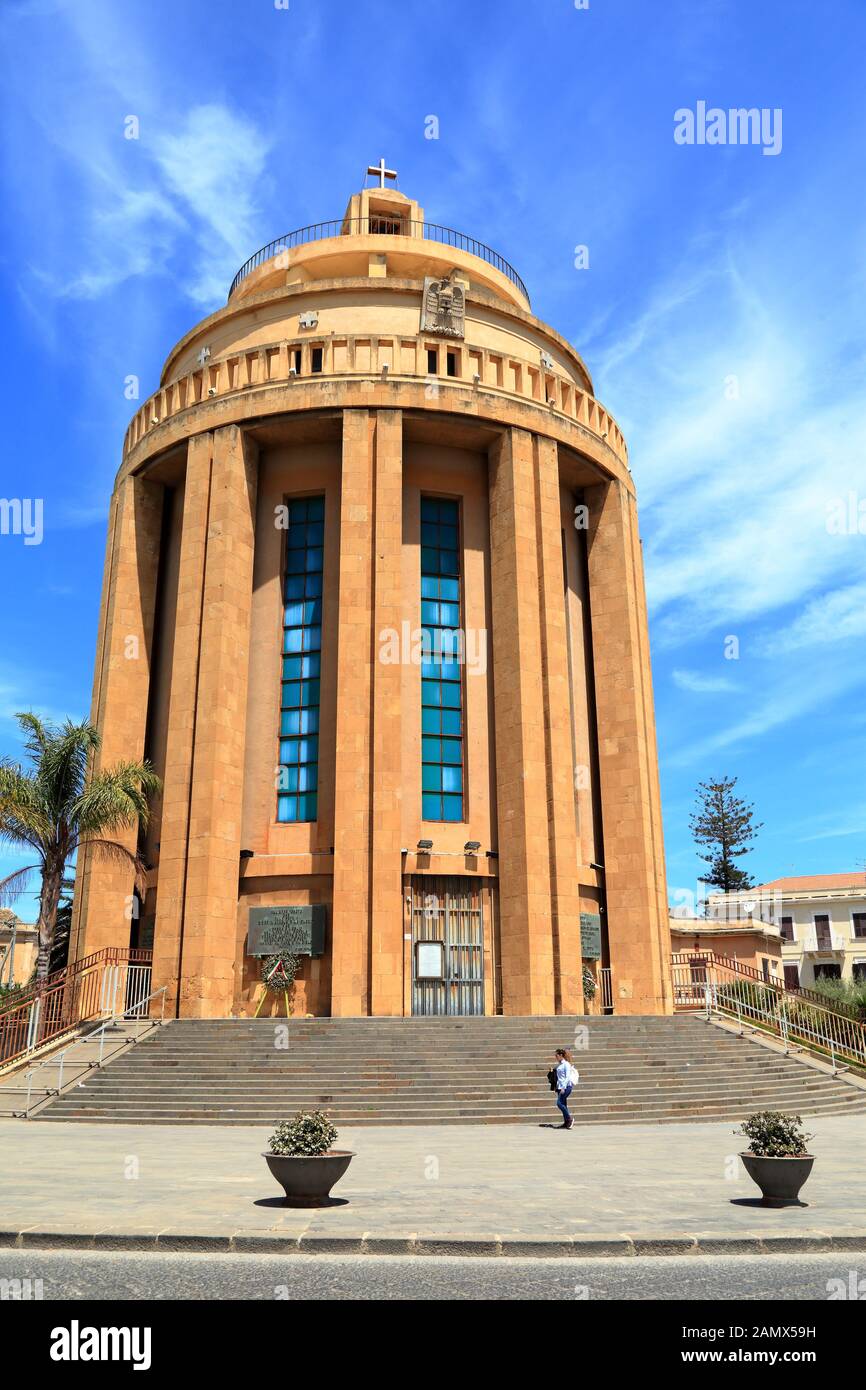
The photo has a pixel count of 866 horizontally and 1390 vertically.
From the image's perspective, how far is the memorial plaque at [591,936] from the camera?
29.9 meters

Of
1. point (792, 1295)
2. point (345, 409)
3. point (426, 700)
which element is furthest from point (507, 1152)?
point (345, 409)

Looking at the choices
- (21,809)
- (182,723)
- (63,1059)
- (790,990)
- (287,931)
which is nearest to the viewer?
(63,1059)

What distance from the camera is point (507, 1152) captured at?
1369cm

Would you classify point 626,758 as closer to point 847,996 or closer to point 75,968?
point 847,996

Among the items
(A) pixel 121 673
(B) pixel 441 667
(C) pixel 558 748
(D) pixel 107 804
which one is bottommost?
(D) pixel 107 804

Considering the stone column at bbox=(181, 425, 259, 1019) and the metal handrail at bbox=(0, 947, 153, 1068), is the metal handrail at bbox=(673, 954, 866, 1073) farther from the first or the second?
the metal handrail at bbox=(0, 947, 153, 1068)

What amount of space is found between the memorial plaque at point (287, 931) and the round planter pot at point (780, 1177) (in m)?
18.3

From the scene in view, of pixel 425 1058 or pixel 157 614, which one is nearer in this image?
pixel 425 1058

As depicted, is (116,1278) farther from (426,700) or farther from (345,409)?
(345,409)

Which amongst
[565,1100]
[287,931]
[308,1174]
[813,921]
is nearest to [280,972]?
[287,931]

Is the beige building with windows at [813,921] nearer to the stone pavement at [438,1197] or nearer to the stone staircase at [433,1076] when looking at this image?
the stone staircase at [433,1076]

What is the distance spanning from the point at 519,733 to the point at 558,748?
123 centimetres

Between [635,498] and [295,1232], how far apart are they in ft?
106

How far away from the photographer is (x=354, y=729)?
27.3 m
